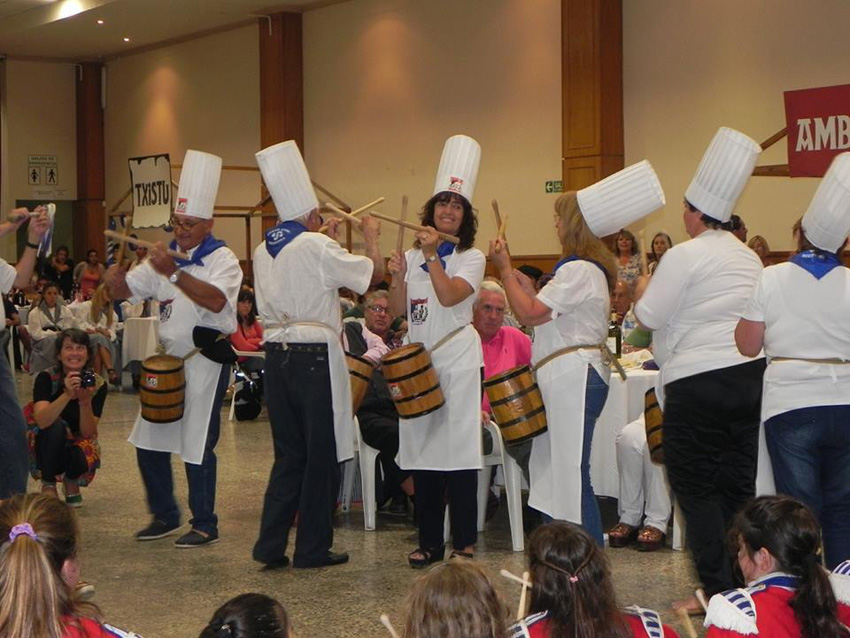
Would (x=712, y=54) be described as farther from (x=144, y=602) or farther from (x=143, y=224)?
(x=144, y=602)

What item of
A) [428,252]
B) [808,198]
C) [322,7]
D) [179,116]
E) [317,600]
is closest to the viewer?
[317,600]

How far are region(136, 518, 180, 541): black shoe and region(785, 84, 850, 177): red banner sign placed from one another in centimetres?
480

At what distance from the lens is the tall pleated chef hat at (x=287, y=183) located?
16.3ft

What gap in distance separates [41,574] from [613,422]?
3801 millimetres

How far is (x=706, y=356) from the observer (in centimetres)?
391

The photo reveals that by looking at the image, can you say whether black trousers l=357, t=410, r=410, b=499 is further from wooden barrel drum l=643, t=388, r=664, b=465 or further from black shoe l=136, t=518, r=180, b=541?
wooden barrel drum l=643, t=388, r=664, b=465

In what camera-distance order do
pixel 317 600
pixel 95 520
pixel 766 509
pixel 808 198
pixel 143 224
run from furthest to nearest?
pixel 143 224, pixel 808 198, pixel 95 520, pixel 317 600, pixel 766 509

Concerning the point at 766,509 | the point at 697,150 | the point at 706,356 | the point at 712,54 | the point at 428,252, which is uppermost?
the point at 712,54

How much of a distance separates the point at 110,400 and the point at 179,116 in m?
8.92

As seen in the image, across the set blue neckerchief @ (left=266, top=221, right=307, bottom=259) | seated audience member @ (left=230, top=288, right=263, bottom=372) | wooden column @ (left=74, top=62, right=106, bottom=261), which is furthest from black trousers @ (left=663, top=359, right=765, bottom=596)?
wooden column @ (left=74, top=62, right=106, bottom=261)

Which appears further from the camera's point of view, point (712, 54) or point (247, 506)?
point (712, 54)

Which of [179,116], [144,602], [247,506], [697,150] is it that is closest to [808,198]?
[697,150]

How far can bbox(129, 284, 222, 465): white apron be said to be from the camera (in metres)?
5.32

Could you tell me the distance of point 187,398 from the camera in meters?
5.38
